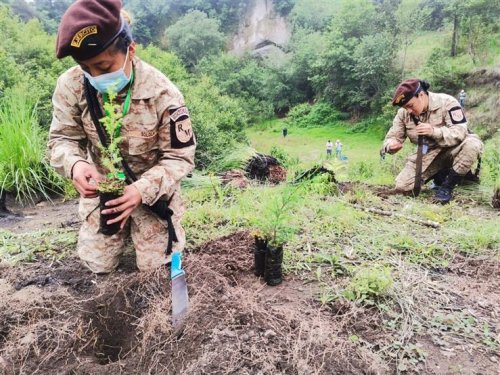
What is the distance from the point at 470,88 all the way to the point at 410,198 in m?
15.0

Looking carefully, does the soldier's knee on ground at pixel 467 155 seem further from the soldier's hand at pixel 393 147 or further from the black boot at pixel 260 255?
the black boot at pixel 260 255

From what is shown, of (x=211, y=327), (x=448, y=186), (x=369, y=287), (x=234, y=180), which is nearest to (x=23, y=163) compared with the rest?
(x=234, y=180)

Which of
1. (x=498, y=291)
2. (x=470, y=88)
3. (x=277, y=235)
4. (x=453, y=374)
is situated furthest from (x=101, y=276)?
(x=470, y=88)

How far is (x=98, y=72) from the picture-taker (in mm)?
Answer: 1766

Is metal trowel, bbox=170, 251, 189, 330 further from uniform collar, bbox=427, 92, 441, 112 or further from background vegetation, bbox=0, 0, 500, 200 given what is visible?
background vegetation, bbox=0, 0, 500, 200

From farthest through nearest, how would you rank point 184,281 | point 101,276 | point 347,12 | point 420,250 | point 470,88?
point 347,12 < point 470,88 < point 420,250 < point 101,276 < point 184,281

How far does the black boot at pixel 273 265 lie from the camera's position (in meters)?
1.90

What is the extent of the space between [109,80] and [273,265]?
1198 millimetres

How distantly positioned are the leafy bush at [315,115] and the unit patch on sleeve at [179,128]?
21.5 m

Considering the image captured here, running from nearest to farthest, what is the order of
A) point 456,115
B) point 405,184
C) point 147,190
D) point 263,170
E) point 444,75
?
point 147,190, point 456,115, point 405,184, point 263,170, point 444,75

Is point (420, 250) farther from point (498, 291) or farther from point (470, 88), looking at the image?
point (470, 88)

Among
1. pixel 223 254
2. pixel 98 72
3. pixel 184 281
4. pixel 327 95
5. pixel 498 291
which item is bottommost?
pixel 327 95

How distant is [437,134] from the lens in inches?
150

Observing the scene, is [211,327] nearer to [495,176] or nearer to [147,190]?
[147,190]
